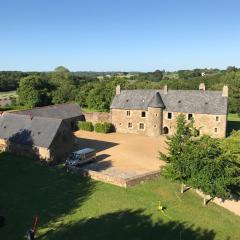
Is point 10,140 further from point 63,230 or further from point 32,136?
point 63,230

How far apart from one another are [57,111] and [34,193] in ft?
87.7

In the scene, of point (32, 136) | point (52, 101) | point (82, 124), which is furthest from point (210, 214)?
point (52, 101)

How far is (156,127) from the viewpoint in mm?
50375

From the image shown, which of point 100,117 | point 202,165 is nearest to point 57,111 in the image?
point 100,117

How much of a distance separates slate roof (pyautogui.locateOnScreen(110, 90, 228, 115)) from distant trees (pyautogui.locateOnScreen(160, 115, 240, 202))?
20153 millimetres

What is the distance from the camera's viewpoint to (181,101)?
5044cm

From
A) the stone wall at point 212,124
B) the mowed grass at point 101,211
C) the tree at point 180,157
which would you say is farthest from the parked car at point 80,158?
the stone wall at point 212,124

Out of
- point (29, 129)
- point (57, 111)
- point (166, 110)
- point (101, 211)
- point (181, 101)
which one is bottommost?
point (101, 211)

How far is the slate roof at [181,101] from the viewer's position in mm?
48188

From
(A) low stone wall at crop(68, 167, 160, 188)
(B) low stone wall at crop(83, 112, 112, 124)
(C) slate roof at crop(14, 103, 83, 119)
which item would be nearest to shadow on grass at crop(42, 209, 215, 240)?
(A) low stone wall at crop(68, 167, 160, 188)

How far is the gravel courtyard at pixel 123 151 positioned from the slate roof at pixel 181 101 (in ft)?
16.4

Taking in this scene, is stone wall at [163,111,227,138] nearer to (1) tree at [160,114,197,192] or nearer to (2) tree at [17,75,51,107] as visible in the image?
(1) tree at [160,114,197,192]

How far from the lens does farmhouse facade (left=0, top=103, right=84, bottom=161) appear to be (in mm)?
35875

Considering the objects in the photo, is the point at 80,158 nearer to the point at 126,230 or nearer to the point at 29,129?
the point at 29,129
